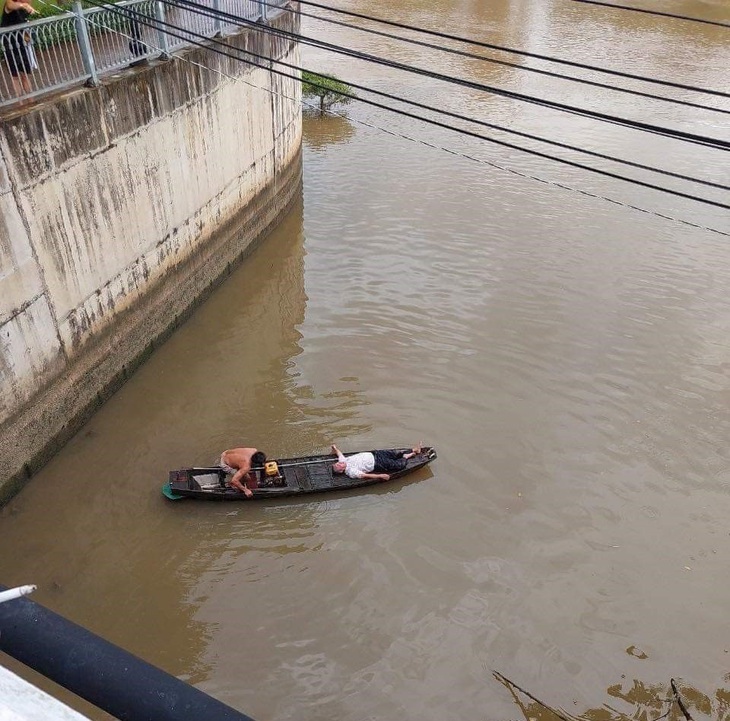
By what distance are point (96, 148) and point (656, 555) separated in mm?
9591

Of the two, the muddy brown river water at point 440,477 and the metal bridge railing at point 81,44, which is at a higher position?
the metal bridge railing at point 81,44

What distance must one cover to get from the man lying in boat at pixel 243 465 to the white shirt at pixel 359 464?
121cm

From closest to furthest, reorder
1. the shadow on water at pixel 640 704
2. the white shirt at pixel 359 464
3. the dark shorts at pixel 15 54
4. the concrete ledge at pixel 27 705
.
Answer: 1. the concrete ledge at pixel 27 705
2. the shadow on water at pixel 640 704
3. the dark shorts at pixel 15 54
4. the white shirt at pixel 359 464

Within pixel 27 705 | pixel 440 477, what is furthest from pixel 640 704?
pixel 27 705

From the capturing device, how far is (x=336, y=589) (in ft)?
26.0

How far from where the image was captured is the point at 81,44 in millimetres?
8664

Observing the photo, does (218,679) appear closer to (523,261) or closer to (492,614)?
(492,614)

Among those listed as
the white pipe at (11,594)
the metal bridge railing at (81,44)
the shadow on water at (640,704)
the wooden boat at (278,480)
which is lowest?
the shadow on water at (640,704)

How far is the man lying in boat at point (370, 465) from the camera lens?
29.7ft

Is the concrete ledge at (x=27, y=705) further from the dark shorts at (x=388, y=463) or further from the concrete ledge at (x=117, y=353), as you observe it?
the dark shorts at (x=388, y=463)

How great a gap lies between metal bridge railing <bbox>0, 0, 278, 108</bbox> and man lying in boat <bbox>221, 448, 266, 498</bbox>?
5.30 m

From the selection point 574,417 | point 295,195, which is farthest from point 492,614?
point 295,195

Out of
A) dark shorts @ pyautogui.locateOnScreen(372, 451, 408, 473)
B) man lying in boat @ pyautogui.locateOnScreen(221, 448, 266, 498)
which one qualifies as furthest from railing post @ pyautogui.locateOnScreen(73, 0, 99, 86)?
dark shorts @ pyautogui.locateOnScreen(372, 451, 408, 473)

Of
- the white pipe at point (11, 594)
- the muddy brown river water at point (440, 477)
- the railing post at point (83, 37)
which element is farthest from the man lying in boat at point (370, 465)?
the white pipe at point (11, 594)
